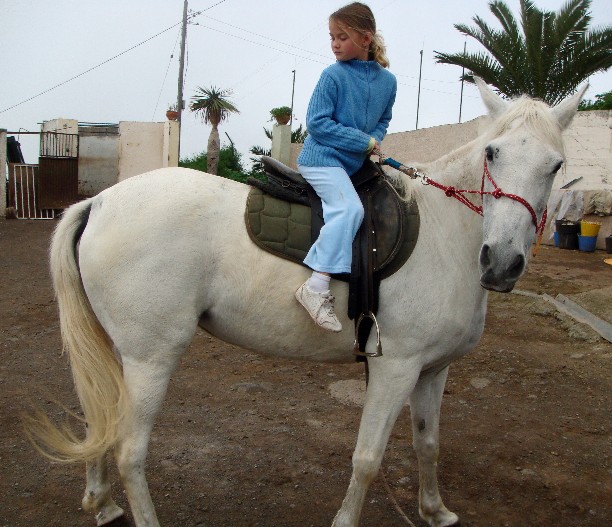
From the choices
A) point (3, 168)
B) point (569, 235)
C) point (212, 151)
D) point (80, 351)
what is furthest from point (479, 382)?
point (212, 151)

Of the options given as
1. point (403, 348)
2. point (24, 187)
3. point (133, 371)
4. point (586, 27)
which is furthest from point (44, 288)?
point (586, 27)

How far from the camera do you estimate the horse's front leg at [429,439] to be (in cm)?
305

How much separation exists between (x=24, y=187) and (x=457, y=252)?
16.6 m

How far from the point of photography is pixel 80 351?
2.78 m

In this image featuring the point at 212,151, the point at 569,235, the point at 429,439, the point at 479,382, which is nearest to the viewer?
the point at 429,439

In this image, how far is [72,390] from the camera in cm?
473

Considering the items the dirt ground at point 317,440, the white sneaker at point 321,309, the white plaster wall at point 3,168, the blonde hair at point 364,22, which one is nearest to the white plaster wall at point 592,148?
the dirt ground at point 317,440

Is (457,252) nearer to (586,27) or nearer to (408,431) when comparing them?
(408,431)

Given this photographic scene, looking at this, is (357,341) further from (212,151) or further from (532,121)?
(212,151)

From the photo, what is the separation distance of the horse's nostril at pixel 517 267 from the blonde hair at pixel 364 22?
117cm

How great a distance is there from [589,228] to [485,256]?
1045cm

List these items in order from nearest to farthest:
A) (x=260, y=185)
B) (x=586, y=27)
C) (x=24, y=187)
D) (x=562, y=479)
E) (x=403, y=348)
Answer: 1. (x=403, y=348)
2. (x=260, y=185)
3. (x=562, y=479)
4. (x=586, y=27)
5. (x=24, y=187)

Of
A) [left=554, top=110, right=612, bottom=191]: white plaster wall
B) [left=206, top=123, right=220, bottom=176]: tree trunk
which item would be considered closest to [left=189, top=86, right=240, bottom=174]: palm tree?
[left=206, top=123, right=220, bottom=176]: tree trunk

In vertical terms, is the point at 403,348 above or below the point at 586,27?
below
